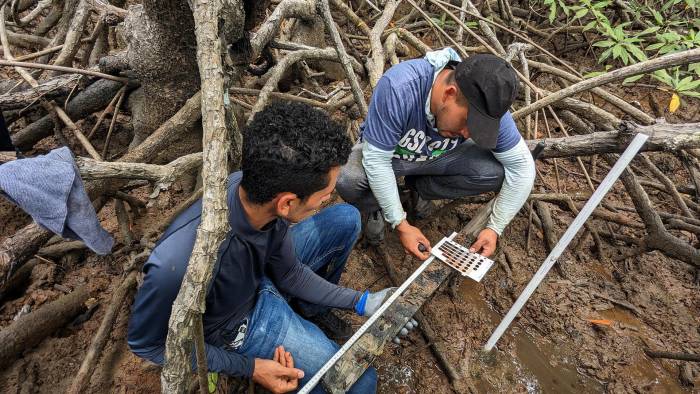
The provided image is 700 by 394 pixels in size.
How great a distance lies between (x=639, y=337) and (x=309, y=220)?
2144mm

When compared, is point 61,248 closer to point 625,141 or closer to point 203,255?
point 203,255

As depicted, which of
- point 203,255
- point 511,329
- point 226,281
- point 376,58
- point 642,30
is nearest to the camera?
point 203,255

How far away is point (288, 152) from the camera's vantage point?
1.25 meters

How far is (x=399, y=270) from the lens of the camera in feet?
8.59

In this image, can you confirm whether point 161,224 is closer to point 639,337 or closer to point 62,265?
point 62,265

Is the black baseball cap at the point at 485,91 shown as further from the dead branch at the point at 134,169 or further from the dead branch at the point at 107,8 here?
the dead branch at the point at 107,8

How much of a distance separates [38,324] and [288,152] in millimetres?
1539

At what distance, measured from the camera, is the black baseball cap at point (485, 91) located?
1.67m

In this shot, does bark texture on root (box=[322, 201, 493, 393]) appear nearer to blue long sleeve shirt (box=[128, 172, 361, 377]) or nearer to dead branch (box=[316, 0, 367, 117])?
blue long sleeve shirt (box=[128, 172, 361, 377])

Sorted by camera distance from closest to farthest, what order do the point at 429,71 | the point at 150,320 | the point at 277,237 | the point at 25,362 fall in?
the point at 150,320 → the point at 277,237 → the point at 25,362 → the point at 429,71

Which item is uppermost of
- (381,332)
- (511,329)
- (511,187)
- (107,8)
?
(107,8)

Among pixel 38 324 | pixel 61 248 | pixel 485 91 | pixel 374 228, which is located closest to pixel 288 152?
pixel 485 91

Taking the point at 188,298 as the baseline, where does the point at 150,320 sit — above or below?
below

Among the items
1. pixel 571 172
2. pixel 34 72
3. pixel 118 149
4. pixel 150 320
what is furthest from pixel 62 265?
pixel 571 172
